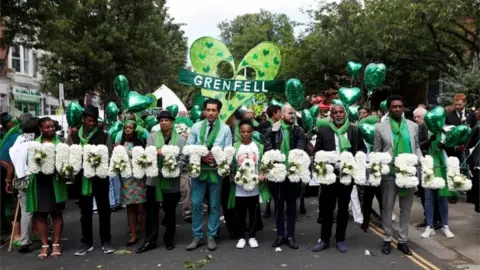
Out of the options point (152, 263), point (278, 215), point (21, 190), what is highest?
point (21, 190)

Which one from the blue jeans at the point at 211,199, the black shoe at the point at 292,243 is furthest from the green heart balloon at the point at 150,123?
the black shoe at the point at 292,243

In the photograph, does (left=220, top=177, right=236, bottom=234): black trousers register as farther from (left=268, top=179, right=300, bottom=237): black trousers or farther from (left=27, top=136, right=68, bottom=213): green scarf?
(left=27, top=136, right=68, bottom=213): green scarf

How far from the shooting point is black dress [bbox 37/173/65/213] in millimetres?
5809

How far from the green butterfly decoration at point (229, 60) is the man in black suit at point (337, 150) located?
2274 millimetres

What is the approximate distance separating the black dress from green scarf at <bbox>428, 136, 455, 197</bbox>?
509 cm

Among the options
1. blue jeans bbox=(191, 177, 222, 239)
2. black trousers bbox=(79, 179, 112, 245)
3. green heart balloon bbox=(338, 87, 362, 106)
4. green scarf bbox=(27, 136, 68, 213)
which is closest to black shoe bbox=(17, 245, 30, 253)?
green scarf bbox=(27, 136, 68, 213)

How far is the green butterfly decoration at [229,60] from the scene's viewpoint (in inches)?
315

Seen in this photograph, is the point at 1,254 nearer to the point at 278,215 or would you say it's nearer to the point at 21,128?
the point at 21,128

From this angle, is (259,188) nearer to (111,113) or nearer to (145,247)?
(145,247)

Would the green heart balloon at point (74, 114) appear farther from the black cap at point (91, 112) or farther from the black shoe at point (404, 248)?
the black shoe at point (404, 248)

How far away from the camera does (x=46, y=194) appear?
5.83 meters

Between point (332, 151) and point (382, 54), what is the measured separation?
15.2 meters

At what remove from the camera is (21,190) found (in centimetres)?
609

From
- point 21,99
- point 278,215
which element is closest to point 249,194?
point 278,215
